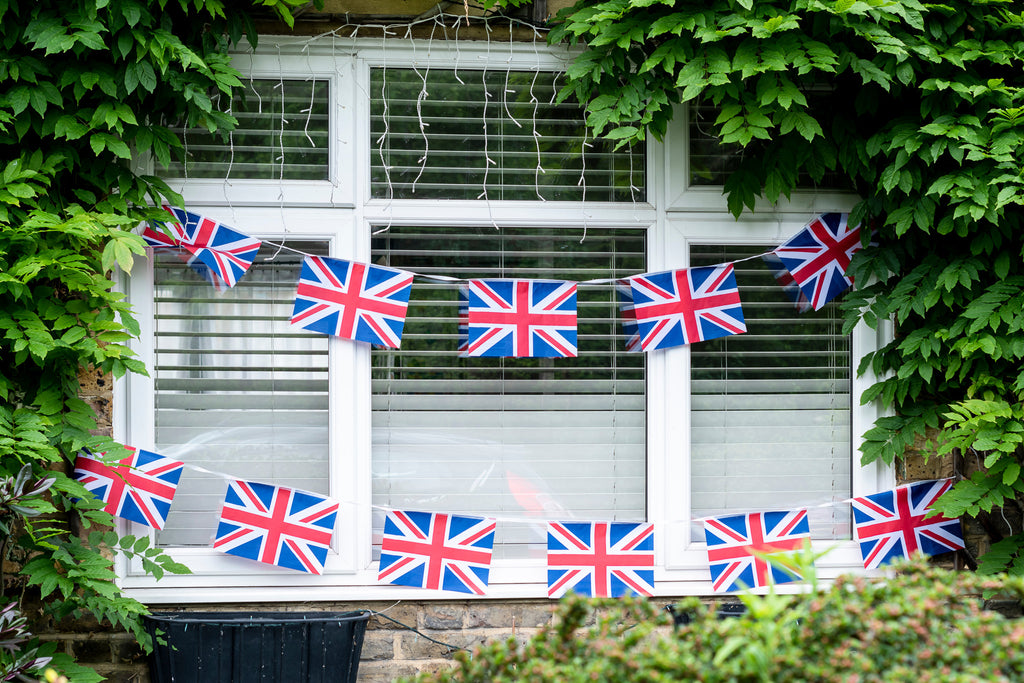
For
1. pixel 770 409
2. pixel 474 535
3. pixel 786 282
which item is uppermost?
pixel 786 282

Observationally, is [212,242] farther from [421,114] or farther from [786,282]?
[786,282]

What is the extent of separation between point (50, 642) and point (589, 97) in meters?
3.03

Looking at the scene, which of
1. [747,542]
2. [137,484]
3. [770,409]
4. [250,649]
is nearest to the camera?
[250,649]

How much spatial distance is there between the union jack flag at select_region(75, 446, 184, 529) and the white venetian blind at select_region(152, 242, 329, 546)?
0.39 feet

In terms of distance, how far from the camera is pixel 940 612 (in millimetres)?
1774

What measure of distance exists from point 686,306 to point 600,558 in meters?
1.14

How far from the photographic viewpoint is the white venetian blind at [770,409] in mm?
3686

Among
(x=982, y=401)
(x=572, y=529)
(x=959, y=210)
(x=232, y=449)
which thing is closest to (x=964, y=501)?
(x=982, y=401)

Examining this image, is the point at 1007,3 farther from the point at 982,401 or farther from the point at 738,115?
the point at 982,401

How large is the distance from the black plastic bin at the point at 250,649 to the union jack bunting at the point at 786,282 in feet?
7.62

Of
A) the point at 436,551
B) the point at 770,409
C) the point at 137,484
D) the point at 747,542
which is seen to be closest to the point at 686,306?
the point at 770,409

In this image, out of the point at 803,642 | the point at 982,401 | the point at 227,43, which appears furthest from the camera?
the point at 227,43

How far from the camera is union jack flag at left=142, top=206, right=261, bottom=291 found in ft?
11.1

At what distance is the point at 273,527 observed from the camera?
11.1 feet
